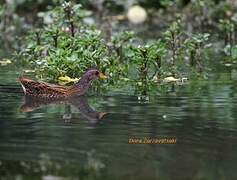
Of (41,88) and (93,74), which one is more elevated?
(93,74)

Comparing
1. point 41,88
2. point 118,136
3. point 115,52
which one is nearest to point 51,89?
point 41,88

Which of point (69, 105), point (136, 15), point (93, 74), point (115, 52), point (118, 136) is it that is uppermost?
point (136, 15)

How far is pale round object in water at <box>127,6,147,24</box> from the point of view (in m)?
22.6

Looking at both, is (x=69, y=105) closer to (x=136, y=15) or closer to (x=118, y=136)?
(x=118, y=136)

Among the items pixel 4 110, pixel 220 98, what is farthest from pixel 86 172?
pixel 220 98

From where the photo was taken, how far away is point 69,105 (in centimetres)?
920

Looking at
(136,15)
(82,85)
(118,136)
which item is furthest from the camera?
(136,15)

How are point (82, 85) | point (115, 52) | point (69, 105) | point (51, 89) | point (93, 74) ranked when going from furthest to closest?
point (115, 52), point (93, 74), point (82, 85), point (51, 89), point (69, 105)

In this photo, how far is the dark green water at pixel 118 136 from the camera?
19.9 ft

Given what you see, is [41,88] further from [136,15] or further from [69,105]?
[136,15]

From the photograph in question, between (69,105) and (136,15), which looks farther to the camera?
(136,15)

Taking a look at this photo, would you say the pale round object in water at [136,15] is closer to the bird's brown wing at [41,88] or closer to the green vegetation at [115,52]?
the green vegetation at [115,52]

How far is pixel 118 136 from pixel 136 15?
616 inches

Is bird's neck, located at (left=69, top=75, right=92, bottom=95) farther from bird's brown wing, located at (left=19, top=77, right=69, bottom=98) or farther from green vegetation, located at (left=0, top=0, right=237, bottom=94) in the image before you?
green vegetation, located at (left=0, top=0, right=237, bottom=94)
